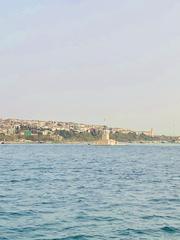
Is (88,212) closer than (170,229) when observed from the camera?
No

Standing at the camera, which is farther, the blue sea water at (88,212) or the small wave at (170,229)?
the small wave at (170,229)

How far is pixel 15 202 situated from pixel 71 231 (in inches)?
345

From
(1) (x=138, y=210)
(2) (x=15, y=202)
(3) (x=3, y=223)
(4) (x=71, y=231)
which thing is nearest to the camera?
(4) (x=71, y=231)

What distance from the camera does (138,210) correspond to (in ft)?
88.1

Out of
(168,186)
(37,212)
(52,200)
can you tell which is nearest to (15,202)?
(52,200)

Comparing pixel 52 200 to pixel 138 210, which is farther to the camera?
pixel 52 200

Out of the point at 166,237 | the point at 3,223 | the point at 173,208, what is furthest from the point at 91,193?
the point at 166,237

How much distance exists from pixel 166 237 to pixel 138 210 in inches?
252

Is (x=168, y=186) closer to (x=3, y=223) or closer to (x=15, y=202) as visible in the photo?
(x=15, y=202)

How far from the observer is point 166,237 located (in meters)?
20.5

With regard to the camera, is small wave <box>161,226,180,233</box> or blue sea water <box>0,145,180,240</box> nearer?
blue sea water <box>0,145,180,240</box>

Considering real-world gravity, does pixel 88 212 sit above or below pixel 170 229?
above

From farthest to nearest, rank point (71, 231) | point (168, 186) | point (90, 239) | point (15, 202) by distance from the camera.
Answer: point (168, 186), point (15, 202), point (71, 231), point (90, 239)

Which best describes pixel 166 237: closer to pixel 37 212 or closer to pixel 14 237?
pixel 14 237
